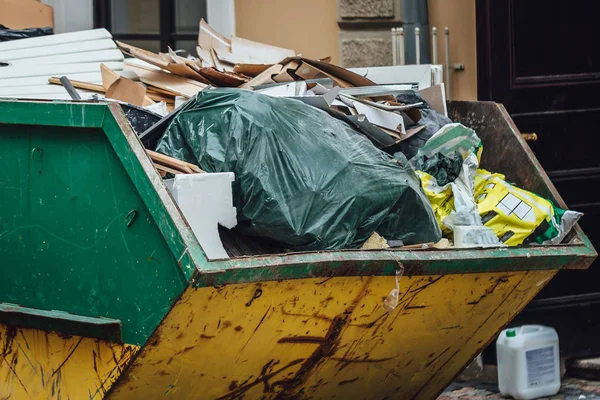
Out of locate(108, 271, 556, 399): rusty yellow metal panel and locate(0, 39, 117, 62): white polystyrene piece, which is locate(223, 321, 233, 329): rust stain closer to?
locate(108, 271, 556, 399): rusty yellow metal panel

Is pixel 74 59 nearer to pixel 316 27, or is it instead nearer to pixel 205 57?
pixel 205 57

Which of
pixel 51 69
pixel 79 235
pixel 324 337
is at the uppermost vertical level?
pixel 51 69

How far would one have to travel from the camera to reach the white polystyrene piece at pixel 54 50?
15.2ft

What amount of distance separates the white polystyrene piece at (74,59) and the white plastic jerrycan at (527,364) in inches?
102

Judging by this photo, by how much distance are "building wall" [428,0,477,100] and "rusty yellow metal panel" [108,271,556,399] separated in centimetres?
253

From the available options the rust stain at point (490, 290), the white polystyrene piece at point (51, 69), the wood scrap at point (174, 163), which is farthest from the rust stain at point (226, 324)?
the white polystyrene piece at point (51, 69)

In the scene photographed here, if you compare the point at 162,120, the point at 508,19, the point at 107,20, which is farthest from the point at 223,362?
the point at 107,20

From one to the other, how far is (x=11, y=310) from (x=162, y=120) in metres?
0.80

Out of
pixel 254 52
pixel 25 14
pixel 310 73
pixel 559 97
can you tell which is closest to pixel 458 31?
pixel 559 97

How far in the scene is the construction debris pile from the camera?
10.5 ft

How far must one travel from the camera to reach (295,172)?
321cm

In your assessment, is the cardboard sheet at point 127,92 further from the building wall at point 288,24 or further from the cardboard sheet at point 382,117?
the building wall at point 288,24

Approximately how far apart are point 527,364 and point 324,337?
252cm

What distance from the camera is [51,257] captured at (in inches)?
124
